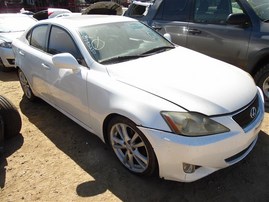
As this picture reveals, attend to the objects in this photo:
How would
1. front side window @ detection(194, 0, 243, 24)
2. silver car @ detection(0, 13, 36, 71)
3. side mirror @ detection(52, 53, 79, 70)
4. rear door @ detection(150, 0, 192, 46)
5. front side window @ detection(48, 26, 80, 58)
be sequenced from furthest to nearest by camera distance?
silver car @ detection(0, 13, 36, 71), rear door @ detection(150, 0, 192, 46), front side window @ detection(194, 0, 243, 24), front side window @ detection(48, 26, 80, 58), side mirror @ detection(52, 53, 79, 70)

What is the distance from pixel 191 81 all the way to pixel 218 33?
7.07 feet

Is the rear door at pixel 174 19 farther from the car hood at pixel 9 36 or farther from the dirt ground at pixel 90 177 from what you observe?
the car hood at pixel 9 36

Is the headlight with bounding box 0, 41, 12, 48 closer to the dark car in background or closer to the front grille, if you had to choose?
the dark car in background

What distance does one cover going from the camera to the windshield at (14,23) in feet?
24.9

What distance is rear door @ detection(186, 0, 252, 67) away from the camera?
14.3 feet

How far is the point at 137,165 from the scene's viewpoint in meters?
2.93

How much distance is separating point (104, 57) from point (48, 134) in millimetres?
1502

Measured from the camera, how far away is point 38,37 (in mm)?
4223

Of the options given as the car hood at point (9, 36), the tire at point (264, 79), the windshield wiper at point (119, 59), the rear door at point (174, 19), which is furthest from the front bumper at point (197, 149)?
the car hood at point (9, 36)

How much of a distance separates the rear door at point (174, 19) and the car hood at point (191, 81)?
1.75m

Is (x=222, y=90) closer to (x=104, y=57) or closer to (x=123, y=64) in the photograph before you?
(x=123, y=64)

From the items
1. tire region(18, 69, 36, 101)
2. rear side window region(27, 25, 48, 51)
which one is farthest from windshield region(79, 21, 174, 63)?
tire region(18, 69, 36, 101)

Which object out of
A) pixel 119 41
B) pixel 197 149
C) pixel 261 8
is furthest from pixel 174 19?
pixel 197 149

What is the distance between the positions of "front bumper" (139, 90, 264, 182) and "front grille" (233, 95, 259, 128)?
52 mm
